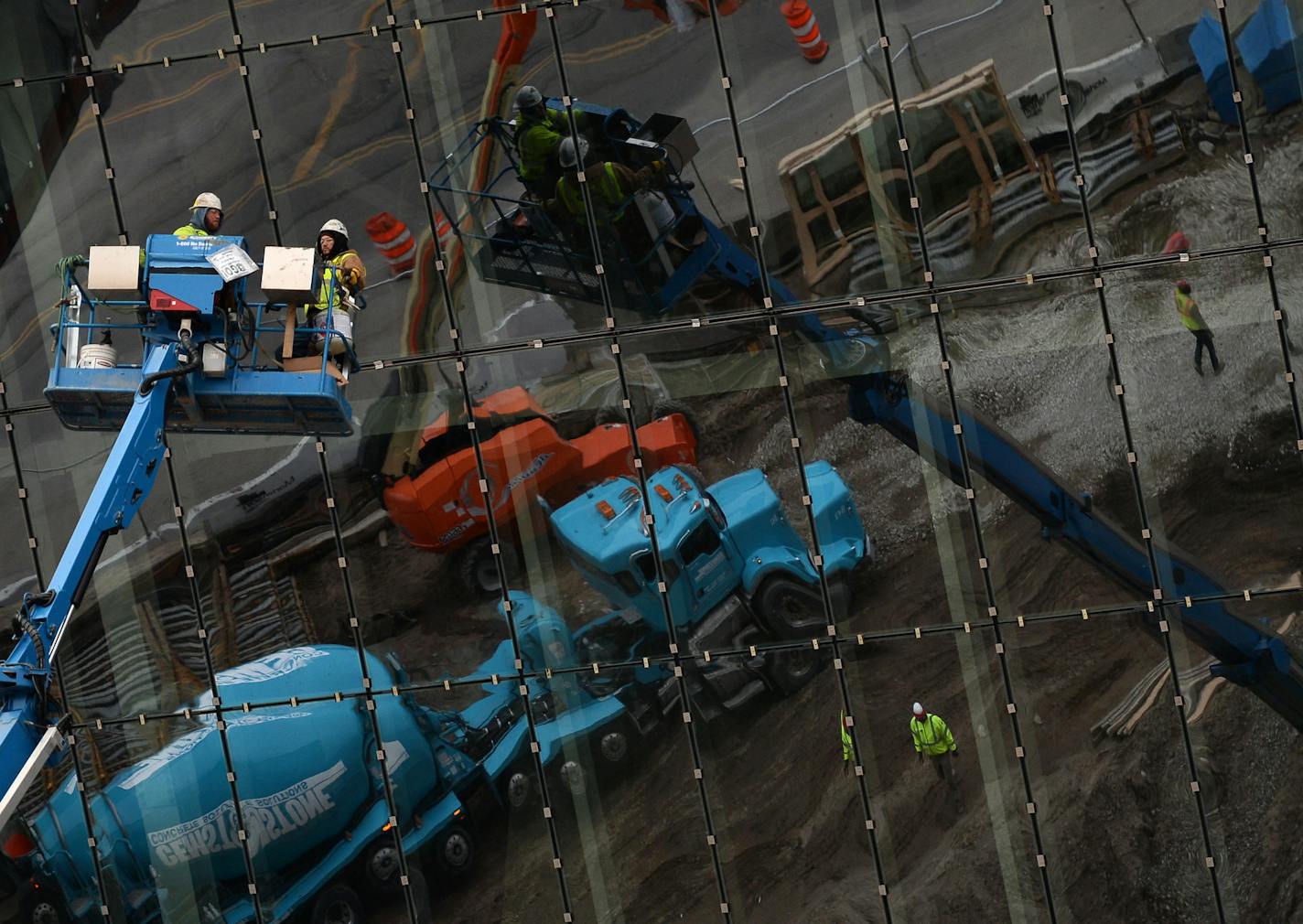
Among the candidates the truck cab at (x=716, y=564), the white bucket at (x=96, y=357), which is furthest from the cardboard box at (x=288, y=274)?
the truck cab at (x=716, y=564)

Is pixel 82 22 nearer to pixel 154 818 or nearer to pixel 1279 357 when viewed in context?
pixel 154 818

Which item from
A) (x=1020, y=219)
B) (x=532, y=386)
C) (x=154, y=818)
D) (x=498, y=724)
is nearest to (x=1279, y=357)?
(x=1020, y=219)

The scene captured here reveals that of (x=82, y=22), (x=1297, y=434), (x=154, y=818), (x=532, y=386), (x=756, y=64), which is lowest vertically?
(x=154, y=818)

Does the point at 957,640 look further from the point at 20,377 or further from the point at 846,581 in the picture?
the point at 20,377

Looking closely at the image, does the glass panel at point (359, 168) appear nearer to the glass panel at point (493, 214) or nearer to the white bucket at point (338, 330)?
the glass panel at point (493, 214)

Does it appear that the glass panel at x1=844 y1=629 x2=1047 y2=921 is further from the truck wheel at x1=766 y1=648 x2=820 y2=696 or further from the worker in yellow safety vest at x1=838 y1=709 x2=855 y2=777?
the truck wheel at x1=766 y1=648 x2=820 y2=696

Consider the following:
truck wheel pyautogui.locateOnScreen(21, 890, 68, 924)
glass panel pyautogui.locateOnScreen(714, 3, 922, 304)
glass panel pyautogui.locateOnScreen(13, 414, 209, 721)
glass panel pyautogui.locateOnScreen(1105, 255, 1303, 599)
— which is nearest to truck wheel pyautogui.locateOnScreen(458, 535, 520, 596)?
glass panel pyautogui.locateOnScreen(13, 414, 209, 721)

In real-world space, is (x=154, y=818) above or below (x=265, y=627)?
below
